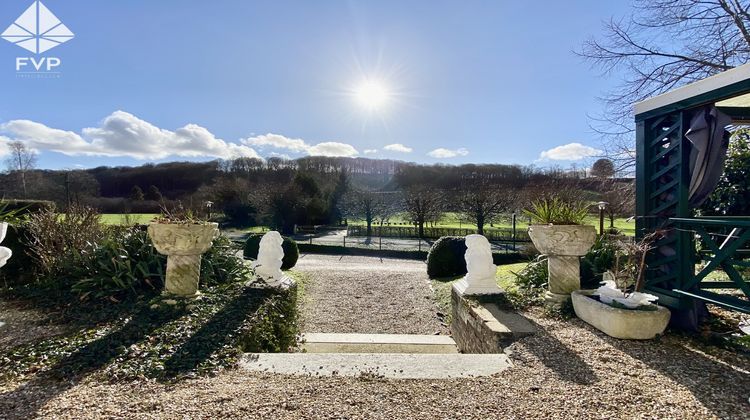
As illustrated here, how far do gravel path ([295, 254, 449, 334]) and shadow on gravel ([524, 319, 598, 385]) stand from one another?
2379 millimetres

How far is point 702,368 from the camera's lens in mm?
2432

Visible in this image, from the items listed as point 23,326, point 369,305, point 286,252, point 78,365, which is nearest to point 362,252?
point 286,252

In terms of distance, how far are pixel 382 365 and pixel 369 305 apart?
12.6ft

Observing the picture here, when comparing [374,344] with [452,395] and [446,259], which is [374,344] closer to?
[452,395]

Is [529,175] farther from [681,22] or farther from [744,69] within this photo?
[744,69]

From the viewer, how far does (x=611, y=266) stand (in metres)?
4.79

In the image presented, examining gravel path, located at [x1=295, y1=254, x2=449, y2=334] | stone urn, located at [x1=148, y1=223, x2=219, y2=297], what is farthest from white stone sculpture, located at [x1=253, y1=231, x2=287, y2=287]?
gravel path, located at [x1=295, y1=254, x2=449, y2=334]

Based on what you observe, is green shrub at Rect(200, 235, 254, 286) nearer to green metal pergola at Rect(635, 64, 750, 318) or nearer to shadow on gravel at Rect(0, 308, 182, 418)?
shadow on gravel at Rect(0, 308, 182, 418)

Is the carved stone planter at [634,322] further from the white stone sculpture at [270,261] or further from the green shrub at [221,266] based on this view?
the green shrub at [221,266]

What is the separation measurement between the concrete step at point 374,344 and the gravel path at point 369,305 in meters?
0.70

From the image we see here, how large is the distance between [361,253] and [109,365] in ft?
48.0

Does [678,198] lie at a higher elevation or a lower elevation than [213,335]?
higher

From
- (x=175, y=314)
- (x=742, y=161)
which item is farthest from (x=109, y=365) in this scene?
(x=742, y=161)

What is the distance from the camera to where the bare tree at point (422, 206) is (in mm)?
21891
